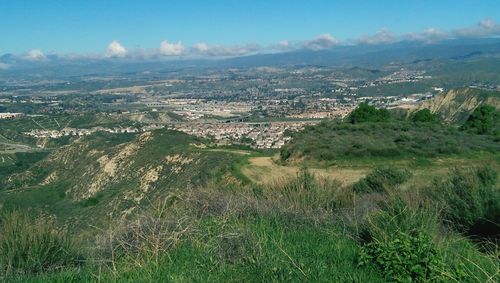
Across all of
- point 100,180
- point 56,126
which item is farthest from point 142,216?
point 56,126

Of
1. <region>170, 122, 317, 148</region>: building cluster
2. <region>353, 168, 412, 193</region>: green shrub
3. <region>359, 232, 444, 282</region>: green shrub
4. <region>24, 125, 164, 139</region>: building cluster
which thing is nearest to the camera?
<region>359, 232, 444, 282</region>: green shrub

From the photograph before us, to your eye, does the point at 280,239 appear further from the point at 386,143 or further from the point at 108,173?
the point at 108,173

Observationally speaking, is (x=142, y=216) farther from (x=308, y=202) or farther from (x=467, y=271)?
(x=467, y=271)

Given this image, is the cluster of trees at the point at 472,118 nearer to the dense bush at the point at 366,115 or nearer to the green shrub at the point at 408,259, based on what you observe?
→ the dense bush at the point at 366,115

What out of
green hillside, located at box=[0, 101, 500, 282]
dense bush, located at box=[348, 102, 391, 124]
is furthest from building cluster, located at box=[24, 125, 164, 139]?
green hillside, located at box=[0, 101, 500, 282]

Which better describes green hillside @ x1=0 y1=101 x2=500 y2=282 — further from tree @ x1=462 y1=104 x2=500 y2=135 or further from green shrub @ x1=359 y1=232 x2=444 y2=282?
tree @ x1=462 y1=104 x2=500 y2=135

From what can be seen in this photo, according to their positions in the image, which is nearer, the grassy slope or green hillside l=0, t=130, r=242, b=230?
the grassy slope

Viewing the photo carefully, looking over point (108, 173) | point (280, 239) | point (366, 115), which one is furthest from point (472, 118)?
point (280, 239)
